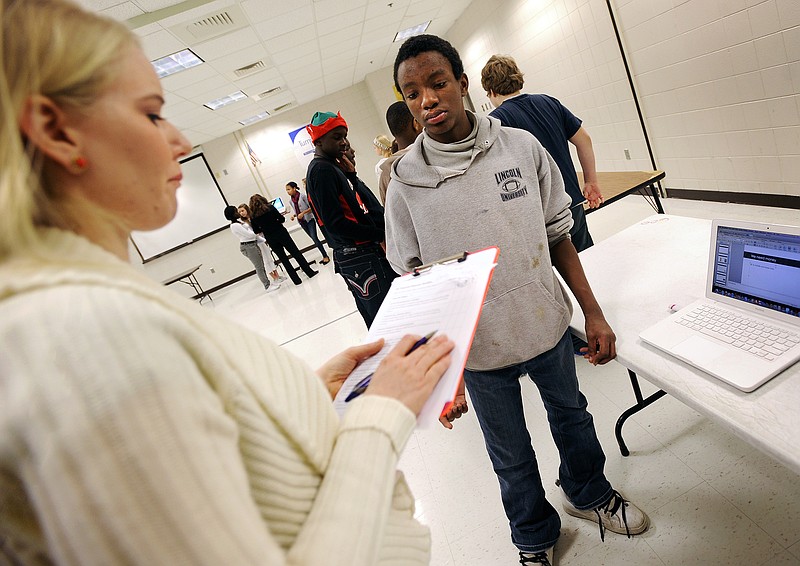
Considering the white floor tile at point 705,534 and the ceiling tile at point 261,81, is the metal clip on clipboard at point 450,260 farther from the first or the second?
the ceiling tile at point 261,81

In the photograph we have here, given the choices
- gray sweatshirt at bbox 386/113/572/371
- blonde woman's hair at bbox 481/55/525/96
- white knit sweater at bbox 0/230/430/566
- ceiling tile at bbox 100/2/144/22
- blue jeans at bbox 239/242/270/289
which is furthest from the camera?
blue jeans at bbox 239/242/270/289

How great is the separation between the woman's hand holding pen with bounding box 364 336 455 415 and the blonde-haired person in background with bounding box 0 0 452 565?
3cm

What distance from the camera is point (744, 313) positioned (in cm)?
106

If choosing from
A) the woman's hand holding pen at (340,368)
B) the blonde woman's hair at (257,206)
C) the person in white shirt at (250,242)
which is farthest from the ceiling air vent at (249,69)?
the woman's hand holding pen at (340,368)

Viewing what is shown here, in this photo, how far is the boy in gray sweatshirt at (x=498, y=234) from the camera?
47.3 inches

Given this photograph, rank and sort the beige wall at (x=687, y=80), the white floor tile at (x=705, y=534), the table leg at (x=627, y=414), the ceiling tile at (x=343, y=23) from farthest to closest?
1. the ceiling tile at (x=343, y=23)
2. the beige wall at (x=687, y=80)
3. the table leg at (x=627, y=414)
4. the white floor tile at (x=705, y=534)

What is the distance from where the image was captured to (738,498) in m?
1.46

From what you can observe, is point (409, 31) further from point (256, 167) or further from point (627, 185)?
point (627, 185)

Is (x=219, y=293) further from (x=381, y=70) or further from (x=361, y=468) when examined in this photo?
(x=361, y=468)

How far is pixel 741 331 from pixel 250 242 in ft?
22.9

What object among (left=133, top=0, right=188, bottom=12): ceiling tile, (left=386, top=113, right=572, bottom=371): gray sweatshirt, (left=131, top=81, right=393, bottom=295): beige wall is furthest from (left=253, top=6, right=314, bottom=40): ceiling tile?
(left=131, top=81, right=393, bottom=295): beige wall

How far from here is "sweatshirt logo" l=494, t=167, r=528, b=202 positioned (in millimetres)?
1199

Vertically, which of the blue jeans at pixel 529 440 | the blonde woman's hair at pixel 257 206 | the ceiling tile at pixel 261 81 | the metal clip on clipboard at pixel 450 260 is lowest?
the blue jeans at pixel 529 440

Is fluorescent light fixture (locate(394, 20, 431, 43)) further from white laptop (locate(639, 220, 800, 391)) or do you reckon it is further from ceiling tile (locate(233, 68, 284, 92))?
white laptop (locate(639, 220, 800, 391))
